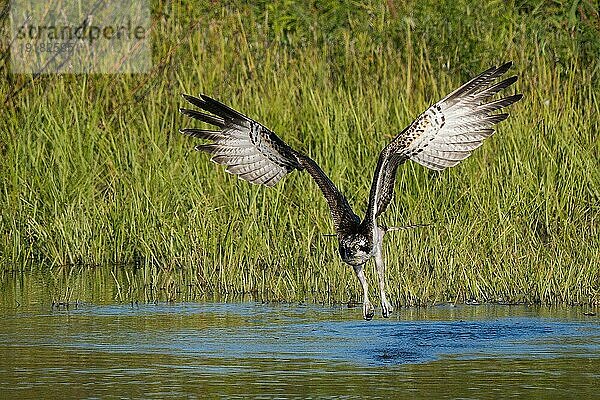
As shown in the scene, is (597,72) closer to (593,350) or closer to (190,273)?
(190,273)

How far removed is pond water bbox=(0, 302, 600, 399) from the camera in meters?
7.28

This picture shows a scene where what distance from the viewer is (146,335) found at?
8.93 metres

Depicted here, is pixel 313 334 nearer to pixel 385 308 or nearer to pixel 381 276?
pixel 385 308

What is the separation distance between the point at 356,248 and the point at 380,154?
607 mm

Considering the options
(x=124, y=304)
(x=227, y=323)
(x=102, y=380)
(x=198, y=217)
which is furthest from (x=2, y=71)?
(x=102, y=380)

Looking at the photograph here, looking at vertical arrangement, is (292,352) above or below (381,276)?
below

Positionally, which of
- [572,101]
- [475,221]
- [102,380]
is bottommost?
[102,380]

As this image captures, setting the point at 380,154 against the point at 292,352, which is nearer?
the point at 292,352

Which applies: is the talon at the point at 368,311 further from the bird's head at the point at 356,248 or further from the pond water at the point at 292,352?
the bird's head at the point at 356,248

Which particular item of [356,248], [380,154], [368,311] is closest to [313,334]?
A: [368,311]

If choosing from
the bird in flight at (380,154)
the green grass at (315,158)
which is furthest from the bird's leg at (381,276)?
the green grass at (315,158)

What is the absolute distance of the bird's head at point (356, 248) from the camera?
30.7 ft

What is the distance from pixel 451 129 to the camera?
32.6 feet

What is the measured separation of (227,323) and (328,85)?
16.4ft
